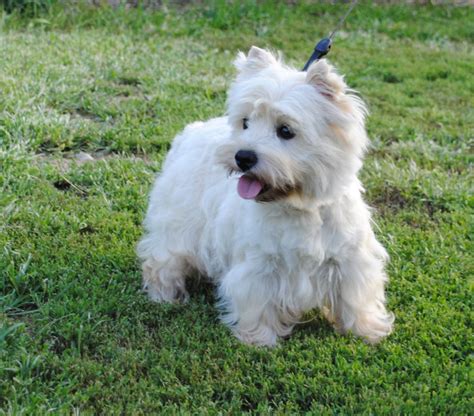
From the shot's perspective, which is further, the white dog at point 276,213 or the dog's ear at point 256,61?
the dog's ear at point 256,61

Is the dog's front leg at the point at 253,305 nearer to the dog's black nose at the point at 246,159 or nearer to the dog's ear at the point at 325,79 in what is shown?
the dog's black nose at the point at 246,159

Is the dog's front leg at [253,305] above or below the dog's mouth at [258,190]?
below

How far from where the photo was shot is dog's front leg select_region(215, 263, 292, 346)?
12.6 feet

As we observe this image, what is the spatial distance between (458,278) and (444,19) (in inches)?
273

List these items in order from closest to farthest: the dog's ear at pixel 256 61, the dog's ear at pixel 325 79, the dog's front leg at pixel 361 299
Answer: the dog's ear at pixel 325 79, the dog's ear at pixel 256 61, the dog's front leg at pixel 361 299

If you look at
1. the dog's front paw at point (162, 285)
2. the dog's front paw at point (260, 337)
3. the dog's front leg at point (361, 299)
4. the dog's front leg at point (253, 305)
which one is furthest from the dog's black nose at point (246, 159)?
the dog's front paw at point (162, 285)

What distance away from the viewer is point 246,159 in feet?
11.4

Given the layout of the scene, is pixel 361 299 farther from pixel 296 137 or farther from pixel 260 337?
pixel 296 137

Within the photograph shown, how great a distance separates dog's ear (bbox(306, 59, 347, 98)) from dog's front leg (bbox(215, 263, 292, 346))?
918 millimetres

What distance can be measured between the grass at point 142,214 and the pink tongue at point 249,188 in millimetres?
811

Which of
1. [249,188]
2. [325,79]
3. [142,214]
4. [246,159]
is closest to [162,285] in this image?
[142,214]

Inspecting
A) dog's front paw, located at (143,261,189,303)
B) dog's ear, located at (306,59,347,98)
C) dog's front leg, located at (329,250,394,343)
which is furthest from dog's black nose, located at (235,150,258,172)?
dog's front paw, located at (143,261,189,303)

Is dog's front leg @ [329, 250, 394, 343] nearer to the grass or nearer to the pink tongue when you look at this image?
the grass

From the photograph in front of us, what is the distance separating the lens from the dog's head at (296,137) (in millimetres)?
3451
